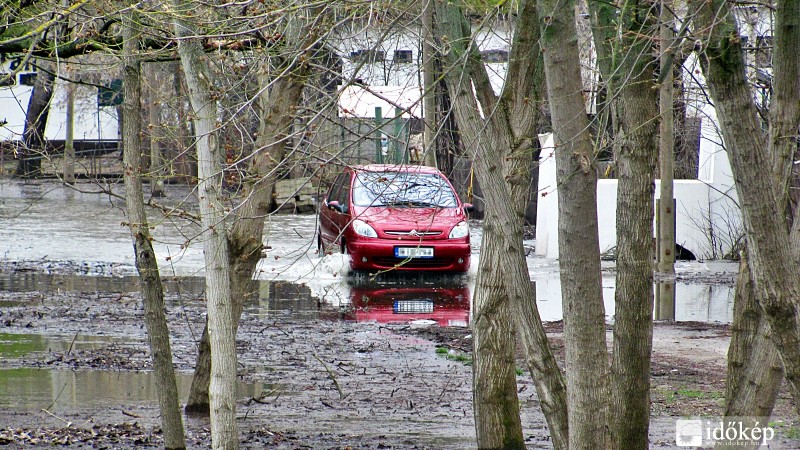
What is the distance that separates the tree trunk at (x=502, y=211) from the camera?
4684mm

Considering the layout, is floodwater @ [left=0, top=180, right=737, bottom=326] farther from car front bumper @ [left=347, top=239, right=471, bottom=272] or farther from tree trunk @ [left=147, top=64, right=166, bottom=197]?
tree trunk @ [left=147, top=64, right=166, bottom=197]

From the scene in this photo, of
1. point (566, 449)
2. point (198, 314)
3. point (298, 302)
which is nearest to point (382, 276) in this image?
point (298, 302)

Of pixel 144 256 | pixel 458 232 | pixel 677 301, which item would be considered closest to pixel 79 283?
pixel 458 232

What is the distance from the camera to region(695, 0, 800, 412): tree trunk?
369cm

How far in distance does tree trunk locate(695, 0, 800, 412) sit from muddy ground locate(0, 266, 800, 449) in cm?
312

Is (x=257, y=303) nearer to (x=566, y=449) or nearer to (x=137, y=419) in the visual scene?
(x=137, y=419)

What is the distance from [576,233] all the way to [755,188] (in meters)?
0.79

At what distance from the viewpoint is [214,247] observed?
5328 mm

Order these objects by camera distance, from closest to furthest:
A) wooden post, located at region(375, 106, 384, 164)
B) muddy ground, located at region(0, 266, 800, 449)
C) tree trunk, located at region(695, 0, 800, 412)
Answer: tree trunk, located at region(695, 0, 800, 412) < wooden post, located at region(375, 106, 384, 164) < muddy ground, located at region(0, 266, 800, 449)

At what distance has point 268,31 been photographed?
595 centimetres

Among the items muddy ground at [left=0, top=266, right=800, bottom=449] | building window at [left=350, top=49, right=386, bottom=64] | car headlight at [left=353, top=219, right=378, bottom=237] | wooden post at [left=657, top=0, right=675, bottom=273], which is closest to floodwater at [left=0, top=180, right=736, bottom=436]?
muddy ground at [left=0, top=266, right=800, bottom=449]

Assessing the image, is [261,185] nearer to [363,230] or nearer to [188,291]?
[188,291]

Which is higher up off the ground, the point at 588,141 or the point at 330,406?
the point at 588,141

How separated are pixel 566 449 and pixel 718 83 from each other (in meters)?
1.96
